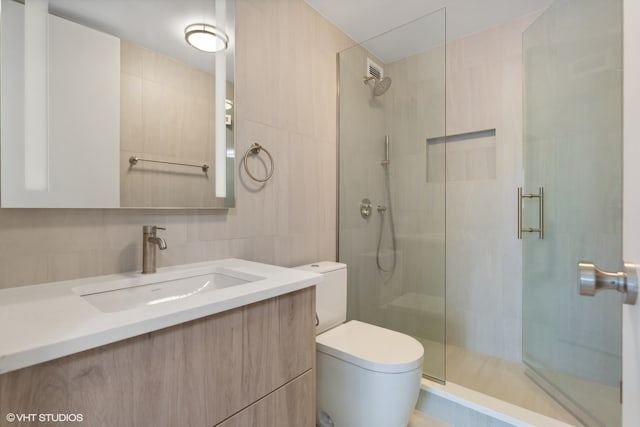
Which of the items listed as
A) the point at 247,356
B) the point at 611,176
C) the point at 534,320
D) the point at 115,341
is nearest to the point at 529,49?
the point at 611,176

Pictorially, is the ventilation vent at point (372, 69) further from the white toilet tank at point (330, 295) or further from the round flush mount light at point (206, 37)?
the white toilet tank at point (330, 295)

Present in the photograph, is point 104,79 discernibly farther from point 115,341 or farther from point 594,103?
point 594,103

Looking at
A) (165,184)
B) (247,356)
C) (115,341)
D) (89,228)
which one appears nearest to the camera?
(115,341)

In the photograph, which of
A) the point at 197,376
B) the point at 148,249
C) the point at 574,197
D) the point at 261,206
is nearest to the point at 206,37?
the point at 261,206

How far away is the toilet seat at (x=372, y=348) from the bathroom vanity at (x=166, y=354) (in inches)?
12.1

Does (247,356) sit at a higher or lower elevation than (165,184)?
lower

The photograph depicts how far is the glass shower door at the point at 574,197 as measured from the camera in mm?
1438

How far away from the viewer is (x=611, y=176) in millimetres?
1452

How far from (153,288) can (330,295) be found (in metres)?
0.93

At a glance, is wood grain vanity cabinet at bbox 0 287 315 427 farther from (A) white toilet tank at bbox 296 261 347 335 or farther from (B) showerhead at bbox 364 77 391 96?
(B) showerhead at bbox 364 77 391 96

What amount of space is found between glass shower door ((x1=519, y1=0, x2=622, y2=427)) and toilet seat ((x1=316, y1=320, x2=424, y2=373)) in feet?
3.05

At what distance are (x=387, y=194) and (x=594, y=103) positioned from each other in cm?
116

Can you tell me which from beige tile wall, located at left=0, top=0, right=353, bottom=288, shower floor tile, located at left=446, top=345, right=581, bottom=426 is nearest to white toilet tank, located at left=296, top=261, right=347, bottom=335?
beige tile wall, located at left=0, top=0, right=353, bottom=288

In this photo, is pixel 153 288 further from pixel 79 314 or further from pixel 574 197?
pixel 574 197
